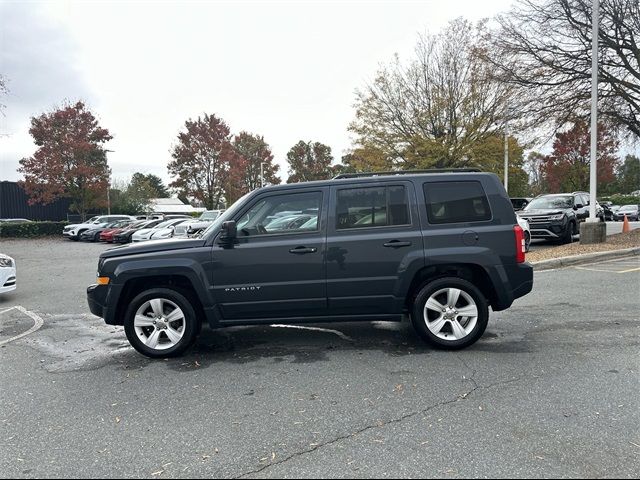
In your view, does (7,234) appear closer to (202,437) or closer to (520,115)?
(520,115)

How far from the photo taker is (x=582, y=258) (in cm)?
1141

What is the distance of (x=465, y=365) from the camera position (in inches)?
177

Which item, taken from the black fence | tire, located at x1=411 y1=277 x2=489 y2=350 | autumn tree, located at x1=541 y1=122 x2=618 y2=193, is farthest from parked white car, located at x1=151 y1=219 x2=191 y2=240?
autumn tree, located at x1=541 y1=122 x2=618 y2=193

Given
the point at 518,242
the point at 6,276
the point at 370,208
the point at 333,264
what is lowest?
the point at 6,276

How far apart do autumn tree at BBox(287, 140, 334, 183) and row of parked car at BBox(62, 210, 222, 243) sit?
3955 centimetres

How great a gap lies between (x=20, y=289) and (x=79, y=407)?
26.4 ft

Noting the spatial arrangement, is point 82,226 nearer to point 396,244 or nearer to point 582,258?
point 582,258

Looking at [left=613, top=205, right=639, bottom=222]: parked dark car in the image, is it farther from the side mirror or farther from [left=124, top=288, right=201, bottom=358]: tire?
[left=124, top=288, right=201, bottom=358]: tire

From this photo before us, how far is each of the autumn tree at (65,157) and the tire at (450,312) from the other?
35.4 meters

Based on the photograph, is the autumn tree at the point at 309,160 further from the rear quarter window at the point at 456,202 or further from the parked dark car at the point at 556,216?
the rear quarter window at the point at 456,202

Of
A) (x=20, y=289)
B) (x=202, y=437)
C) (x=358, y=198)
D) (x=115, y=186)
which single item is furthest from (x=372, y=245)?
(x=115, y=186)

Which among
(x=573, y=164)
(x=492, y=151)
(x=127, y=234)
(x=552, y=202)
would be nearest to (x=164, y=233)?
(x=127, y=234)

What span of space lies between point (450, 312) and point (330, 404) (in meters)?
1.88

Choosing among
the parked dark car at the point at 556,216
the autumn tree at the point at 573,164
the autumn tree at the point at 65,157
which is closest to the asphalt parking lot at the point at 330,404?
the parked dark car at the point at 556,216
